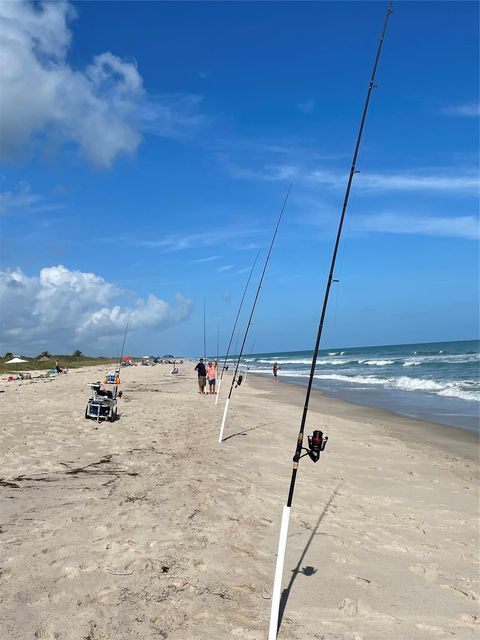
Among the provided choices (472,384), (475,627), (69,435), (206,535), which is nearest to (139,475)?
(206,535)

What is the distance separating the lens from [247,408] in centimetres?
1859

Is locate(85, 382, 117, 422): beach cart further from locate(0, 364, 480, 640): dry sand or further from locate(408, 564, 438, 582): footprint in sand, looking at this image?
locate(408, 564, 438, 582): footprint in sand

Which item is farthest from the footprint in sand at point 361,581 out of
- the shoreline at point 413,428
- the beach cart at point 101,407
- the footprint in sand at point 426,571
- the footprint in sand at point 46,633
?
the beach cart at point 101,407

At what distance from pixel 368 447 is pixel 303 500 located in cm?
550

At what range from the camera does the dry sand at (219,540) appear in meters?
3.92

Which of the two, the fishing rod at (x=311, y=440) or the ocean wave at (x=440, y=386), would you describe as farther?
the ocean wave at (x=440, y=386)

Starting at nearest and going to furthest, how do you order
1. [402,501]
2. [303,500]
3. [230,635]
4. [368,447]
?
[230,635] → [303,500] → [402,501] → [368,447]

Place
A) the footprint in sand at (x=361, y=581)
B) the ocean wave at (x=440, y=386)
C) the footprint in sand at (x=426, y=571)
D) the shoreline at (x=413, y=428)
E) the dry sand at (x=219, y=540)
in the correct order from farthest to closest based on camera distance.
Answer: the ocean wave at (x=440, y=386), the shoreline at (x=413, y=428), the footprint in sand at (x=426, y=571), the footprint in sand at (x=361, y=581), the dry sand at (x=219, y=540)

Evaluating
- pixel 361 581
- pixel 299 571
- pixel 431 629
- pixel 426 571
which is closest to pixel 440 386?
pixel 426 571

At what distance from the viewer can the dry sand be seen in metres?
3.92

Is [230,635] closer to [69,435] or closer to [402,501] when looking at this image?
[402,501]

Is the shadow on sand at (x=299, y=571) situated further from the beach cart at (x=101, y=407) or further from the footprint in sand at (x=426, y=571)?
the beach cart at (x=101, y=407)

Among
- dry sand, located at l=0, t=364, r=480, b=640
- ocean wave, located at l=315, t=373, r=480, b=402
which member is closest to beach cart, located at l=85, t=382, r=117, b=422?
dry sand, located at l=0, t=364, r=480, b=640

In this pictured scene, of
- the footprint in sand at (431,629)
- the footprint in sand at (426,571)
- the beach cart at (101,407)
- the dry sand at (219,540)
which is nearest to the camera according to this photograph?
the dry sand at (219,540)
